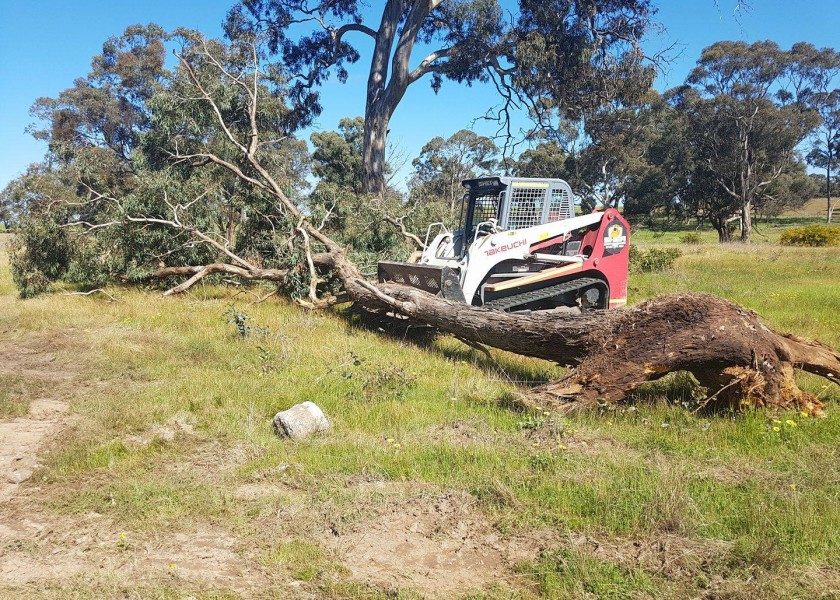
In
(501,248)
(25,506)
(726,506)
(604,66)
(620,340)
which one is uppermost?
(604,66)

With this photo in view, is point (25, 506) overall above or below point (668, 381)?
below

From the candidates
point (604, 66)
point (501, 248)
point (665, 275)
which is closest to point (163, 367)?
point (501, 248)

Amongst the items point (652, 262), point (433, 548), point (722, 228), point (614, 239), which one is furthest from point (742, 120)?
point (433, 548)

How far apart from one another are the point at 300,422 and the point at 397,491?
157 cm

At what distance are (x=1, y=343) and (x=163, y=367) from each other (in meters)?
3.39

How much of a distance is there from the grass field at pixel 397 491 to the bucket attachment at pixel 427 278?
1.66m

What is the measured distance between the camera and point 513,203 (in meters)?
11.1

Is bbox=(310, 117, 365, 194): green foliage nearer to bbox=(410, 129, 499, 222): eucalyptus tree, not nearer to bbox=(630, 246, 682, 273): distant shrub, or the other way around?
bbox=(410, 129, 499, 222): eucalyptus tree

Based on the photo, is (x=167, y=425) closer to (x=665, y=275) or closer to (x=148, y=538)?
(x=148, y=538)

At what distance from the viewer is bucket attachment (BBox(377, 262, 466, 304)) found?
9.90 m

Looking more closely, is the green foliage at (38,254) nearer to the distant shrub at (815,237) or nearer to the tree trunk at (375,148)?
the tree trunk at (375,148)

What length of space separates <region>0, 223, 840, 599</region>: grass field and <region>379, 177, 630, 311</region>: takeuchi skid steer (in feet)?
6.96

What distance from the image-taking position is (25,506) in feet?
15.3

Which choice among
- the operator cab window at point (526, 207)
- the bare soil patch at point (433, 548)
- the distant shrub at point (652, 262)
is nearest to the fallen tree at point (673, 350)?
the bare soil patch at point (433, 548)
